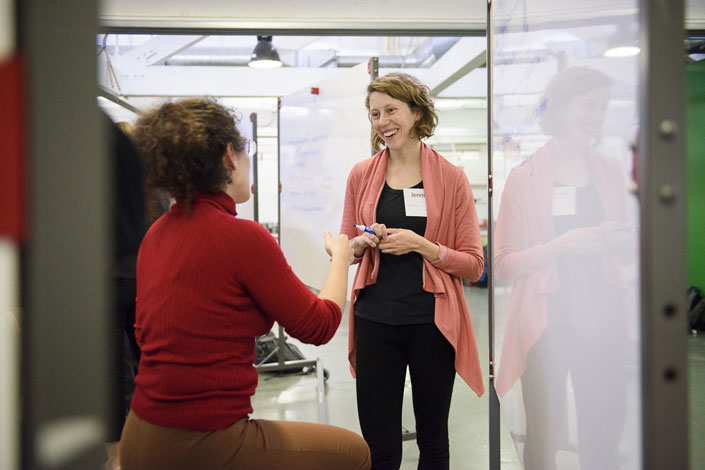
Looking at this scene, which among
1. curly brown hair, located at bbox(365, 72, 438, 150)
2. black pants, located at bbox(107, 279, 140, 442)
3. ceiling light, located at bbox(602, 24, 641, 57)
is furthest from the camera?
black pants, located at bbox(107, 279, 140, 442)

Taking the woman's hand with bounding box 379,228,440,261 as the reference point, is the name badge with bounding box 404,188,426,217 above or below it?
above

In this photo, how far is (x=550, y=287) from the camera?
3.56 feet

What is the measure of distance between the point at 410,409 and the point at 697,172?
203 inches

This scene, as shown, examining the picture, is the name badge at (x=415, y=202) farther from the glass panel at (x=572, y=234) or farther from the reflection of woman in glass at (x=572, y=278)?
the reflection of woman in glass at (x=572, y=278)

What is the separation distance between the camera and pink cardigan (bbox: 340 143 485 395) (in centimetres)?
167

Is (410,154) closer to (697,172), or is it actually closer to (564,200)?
(564,200)

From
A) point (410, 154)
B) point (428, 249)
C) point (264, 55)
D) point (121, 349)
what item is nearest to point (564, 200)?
point (428, 249)

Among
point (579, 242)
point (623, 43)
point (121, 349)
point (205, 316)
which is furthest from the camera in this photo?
point (121, 349)

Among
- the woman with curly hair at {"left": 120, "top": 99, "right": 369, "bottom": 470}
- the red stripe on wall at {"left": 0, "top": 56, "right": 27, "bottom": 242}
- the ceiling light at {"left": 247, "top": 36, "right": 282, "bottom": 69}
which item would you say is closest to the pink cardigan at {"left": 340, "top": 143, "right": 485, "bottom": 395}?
the woman with curly hair at {"left": 120, "top": 99, "right": 369, "bottom": 470}

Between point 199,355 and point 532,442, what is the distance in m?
0.85

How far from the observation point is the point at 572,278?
3.12ft

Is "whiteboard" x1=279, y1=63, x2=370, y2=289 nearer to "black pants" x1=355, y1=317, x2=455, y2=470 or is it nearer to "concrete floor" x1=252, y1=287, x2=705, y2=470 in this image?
"concrete floor" x1=252, y1=287, x2=705, y2=470

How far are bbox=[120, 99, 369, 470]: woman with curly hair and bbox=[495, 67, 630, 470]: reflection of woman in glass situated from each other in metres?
0.49

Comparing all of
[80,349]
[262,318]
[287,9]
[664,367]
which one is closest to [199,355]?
[262,318]
